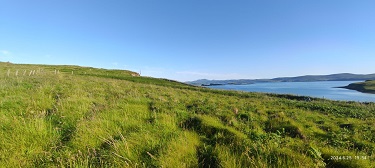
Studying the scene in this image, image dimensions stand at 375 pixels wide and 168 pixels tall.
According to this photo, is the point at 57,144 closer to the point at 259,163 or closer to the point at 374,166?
the point at 259,163

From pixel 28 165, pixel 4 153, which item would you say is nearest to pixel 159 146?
pixel 28 165

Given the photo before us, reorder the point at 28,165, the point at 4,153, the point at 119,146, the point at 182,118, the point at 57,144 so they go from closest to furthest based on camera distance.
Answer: the point at 28,165
the point at 4,153
the point at 119,146
the point at 57,144
the point at 182,118

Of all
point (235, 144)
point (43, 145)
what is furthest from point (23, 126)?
point (235, 144)

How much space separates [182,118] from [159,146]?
3205 mm

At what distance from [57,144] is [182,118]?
4227 mm

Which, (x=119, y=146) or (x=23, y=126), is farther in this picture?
(x=23, y=126)

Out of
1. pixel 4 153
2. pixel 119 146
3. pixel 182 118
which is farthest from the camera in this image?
pixel 182 118

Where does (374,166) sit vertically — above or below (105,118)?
below

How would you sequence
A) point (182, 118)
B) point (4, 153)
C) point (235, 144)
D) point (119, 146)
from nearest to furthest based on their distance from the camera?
point (4, 153) → point (119, 146) → point (235, 144) → point (182, 118)

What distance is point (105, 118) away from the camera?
245 inches

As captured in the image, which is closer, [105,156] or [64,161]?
[64,161]

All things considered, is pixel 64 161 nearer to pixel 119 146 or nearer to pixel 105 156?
A: pixel 105 156

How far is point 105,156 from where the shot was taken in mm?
4020

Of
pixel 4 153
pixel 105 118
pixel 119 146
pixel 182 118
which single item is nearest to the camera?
pixel 4 153
